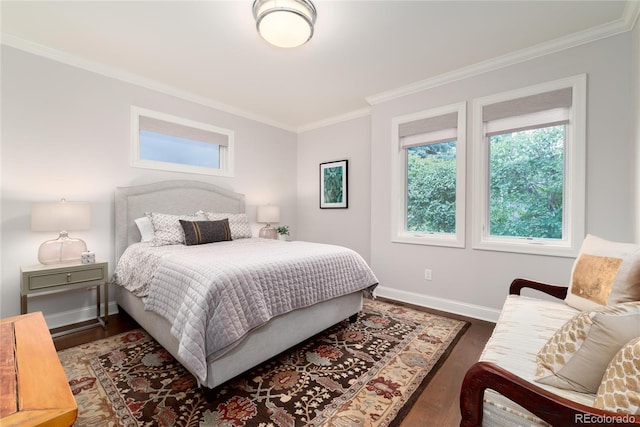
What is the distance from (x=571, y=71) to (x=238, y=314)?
3.38 m

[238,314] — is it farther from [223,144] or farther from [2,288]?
[223,144]

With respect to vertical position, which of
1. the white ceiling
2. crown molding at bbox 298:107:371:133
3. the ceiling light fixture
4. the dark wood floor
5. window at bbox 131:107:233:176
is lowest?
the dark wood floor

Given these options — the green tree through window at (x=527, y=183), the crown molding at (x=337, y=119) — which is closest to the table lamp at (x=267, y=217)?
the crown molding at (x=337, y=119)

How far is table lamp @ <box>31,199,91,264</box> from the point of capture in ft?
7.57

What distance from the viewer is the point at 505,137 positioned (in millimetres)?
2826

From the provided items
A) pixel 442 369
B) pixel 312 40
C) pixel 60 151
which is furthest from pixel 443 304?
pixel 60 151

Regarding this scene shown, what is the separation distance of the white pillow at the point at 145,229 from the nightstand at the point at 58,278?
0.46 m

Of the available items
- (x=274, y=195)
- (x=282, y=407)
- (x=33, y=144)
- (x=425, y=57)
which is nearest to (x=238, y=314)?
(x=282, y=407)

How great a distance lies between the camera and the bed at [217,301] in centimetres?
158

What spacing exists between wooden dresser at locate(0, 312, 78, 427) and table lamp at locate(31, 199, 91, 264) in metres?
1.39

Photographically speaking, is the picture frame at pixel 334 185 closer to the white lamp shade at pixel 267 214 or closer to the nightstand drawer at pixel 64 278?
the white lamp shade at pixel 267 214

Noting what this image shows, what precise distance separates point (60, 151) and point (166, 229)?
3.95ft

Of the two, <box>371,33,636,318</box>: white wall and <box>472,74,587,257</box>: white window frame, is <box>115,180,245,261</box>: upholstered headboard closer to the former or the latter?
<box>371,33,636,318</box>: white wall

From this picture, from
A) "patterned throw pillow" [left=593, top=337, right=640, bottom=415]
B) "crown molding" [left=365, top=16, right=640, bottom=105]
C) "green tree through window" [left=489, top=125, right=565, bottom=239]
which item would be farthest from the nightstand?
"green tree through window" [left=489, top=125, right=565, bottom=239]
